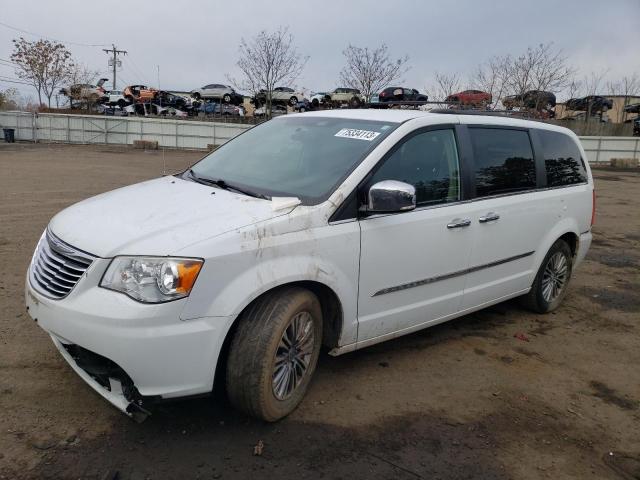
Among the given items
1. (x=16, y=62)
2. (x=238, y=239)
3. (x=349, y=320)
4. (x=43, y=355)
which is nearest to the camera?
(x=238, y=239)

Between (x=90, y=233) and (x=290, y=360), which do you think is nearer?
Answer: (x=90, y=233)

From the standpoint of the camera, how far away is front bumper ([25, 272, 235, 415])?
2.56m

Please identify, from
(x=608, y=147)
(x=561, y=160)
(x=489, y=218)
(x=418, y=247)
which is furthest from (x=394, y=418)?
(x=608, y=147)

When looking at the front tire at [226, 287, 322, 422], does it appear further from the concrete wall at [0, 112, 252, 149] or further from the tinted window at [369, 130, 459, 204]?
the concrete wall at [0, 112, 252, 149]

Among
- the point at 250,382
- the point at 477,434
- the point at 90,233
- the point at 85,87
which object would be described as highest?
Answer: the point at 85,87

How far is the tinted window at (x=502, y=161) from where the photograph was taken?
4.18m

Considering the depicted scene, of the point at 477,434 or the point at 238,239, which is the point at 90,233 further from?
the point at 477,434

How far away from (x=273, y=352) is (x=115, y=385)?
0.81 meters

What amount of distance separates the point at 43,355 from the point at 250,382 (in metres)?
1.78

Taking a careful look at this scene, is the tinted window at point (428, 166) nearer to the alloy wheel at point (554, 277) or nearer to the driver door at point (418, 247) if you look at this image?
the driver door at point (418, 247)

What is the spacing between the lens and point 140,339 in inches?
100

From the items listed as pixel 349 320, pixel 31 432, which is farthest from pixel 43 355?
pixel 349 320

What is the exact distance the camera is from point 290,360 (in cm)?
314

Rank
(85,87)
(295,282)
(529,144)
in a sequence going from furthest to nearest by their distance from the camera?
(85,87), (529,144), (295,282)
